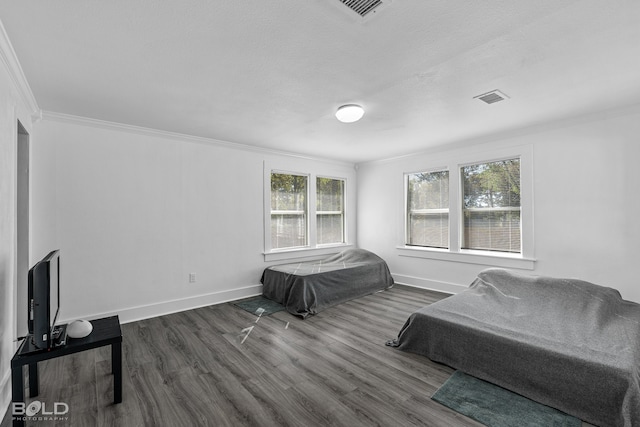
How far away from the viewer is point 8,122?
2.18 metres

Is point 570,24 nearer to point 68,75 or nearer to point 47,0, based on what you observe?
point 47,0

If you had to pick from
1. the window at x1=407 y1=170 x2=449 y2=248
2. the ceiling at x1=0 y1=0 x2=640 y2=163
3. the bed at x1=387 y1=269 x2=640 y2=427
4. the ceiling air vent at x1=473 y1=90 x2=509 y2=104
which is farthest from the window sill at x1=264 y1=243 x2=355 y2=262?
the ceiling air vent at x1=473 y1=90 x2=509 y2=104

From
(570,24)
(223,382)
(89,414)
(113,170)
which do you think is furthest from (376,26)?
(113,170)

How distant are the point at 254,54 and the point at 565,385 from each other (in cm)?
305

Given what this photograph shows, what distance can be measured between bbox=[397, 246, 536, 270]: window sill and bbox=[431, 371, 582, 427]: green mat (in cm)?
234

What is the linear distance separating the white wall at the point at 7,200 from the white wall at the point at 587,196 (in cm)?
503

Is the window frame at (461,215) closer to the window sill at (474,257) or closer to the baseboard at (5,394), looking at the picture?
the window sill at (474,257)

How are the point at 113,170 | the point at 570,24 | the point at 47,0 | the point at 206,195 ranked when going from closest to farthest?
the point at 47,0 < the point at 570,24 < the point at 113,170 < the point at 206,195

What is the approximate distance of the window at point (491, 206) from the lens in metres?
4.17

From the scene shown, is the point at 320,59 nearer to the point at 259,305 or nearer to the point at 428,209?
the point at 259,305

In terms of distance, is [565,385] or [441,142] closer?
[565,385]

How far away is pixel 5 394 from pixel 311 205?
424 centimetres

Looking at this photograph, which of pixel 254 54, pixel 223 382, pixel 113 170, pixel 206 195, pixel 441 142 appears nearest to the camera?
pixel 254 54

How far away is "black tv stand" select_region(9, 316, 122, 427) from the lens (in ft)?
5.78
